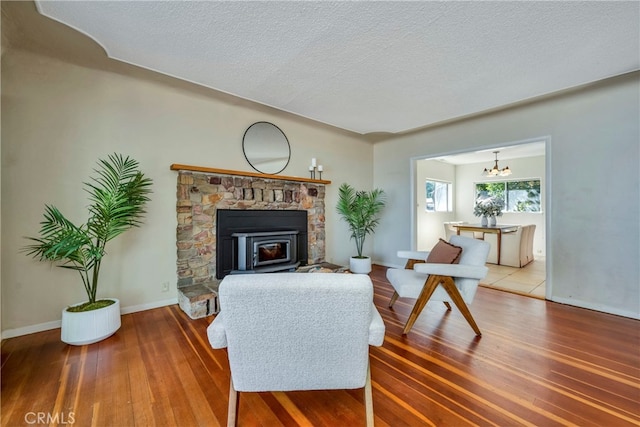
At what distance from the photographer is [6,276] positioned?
85.7 inches

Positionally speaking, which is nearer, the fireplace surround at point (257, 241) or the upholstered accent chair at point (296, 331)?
the upholstered accent chair at point (296, 331)

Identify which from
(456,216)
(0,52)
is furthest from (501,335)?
(456,216)

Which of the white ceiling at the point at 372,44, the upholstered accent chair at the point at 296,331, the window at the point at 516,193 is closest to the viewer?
the upholstered accent chair at the point at 296,331

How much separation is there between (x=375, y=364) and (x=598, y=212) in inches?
120

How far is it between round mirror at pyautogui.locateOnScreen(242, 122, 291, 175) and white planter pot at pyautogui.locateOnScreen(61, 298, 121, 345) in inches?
88.3

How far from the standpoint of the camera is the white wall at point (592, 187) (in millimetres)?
2725

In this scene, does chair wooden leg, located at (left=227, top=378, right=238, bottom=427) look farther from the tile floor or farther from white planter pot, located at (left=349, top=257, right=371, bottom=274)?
the tile floor

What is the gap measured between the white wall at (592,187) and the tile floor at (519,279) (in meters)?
0.42

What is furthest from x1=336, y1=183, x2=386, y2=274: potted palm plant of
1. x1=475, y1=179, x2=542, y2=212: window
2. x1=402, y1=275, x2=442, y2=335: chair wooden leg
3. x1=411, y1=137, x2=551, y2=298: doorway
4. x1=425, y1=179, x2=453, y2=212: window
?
x1=475, y1=179, x2=542, y2=212: window

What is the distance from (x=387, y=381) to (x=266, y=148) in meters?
3.07

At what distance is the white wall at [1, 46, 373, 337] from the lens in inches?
87.2

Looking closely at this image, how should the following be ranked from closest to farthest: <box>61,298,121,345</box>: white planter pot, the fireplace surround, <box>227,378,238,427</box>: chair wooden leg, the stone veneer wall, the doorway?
<box>227,378,238,427</box>: chair wooden leg → <box>61,298,121,345</box>: white planter pot → the stone veneer wall → the fireplace surround → the doorway

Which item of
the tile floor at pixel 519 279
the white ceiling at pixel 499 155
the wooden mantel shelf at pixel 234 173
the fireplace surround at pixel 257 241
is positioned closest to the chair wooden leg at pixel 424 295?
the fireplace surround at pixel 257 241

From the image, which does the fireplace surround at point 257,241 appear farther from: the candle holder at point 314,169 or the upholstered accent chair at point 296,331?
the upholstered accent chair at point 296,331
